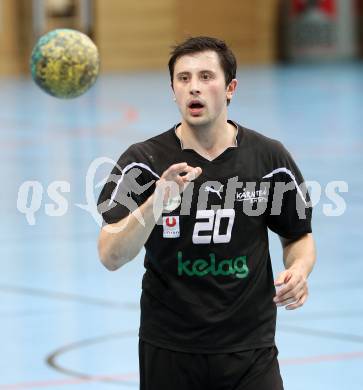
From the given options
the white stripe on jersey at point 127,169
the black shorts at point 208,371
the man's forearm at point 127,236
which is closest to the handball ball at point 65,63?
the white stripe on jersey at point 127,169

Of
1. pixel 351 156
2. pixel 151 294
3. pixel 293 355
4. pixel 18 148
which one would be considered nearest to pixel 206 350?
pixel 151 294

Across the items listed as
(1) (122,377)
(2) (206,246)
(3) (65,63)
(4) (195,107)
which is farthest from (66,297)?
(4) (195,107)

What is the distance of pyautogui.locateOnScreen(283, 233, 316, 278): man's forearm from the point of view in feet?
13.9

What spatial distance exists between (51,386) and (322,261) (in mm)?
3473

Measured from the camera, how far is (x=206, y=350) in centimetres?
407

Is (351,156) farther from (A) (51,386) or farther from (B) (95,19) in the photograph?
(B) (95,19)

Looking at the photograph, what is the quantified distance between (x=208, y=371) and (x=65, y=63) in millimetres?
2696

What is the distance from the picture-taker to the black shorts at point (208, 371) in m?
4.07

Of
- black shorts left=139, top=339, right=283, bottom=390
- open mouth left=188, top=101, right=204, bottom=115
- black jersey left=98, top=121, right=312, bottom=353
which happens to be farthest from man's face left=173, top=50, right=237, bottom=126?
black shorts left=139, top=339, right=283, bottom=390

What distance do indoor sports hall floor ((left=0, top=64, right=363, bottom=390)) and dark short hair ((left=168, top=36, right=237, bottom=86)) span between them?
8.02 feet

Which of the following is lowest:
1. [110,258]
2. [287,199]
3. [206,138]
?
[110,258]

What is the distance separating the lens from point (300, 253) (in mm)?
4297

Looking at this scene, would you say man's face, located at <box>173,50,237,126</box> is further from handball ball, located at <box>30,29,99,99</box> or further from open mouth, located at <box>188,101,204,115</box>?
handball ball, located at <box>30,29,99,99</box>

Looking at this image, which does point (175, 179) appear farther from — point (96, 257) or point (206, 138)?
point (96, 257)
